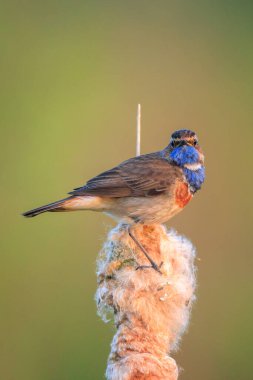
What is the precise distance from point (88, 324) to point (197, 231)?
1.49 metres

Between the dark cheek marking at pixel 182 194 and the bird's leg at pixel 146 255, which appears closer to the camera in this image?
the bird's leg at pixel 146 255

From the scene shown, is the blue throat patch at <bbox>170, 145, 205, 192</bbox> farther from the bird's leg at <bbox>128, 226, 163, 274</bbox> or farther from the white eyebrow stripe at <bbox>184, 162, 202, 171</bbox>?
the bird's leg at <bbox>128, 226, 163, 274</bbox>

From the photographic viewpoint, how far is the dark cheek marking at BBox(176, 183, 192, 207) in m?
4.87

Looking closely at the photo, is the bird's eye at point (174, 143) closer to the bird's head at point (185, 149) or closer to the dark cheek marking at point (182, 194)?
the bird's head at point (185, 149)

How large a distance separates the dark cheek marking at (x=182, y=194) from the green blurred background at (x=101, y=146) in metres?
1.46

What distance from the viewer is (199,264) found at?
257 inches

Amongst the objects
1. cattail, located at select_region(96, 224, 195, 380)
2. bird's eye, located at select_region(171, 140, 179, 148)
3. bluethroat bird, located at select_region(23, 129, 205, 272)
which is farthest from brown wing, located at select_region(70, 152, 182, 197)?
cattail, located at select_region(96, 224, 195, 380)

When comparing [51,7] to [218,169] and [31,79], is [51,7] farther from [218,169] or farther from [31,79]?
[218,169]

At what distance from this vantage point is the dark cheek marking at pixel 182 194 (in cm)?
487

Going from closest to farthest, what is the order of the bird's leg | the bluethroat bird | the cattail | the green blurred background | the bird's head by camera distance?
the cattail → the bird's leg → the bluethroat bird → the bird's head → the green blurred background

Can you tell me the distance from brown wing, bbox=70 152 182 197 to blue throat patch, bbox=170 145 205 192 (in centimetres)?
5

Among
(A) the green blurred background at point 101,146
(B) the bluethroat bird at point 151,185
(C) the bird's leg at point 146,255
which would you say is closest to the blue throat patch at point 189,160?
(B) the bluethroat bird at point 151,185

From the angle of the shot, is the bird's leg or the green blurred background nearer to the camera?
the bird's leg

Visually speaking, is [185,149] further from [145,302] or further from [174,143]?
[145,302]
